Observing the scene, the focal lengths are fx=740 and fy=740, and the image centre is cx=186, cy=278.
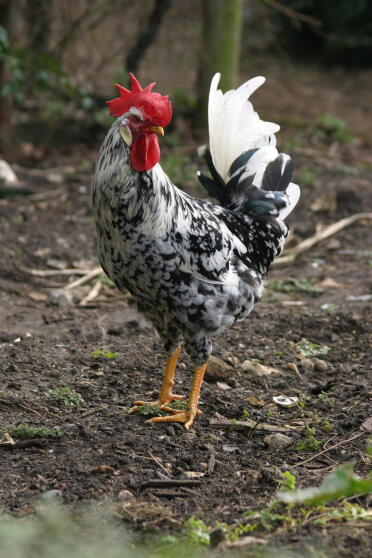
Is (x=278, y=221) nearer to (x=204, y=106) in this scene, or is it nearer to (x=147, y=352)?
(x=147, y=352)

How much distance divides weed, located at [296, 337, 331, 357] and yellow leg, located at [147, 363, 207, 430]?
1.12m

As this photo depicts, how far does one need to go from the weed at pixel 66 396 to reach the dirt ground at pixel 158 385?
34 millimetres

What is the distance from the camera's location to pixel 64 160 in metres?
9.15

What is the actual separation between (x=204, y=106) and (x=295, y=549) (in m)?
7.66

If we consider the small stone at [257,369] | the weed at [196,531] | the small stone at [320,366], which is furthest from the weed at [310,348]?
the weed at [196,531]

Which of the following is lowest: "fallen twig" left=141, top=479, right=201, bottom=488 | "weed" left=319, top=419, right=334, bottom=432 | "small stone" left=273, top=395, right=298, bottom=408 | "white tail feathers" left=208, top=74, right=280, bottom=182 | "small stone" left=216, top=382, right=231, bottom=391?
"small stone" left=216, top=382, right=231, bottom=391

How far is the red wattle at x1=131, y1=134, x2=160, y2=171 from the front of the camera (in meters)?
3.63

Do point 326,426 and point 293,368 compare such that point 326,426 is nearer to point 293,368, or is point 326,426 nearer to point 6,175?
point 293,368

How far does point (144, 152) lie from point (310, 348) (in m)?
2.12

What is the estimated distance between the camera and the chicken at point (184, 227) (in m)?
3.69

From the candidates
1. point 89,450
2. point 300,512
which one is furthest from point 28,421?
point 300,512

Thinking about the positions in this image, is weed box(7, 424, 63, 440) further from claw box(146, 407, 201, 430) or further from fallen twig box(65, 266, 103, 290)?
fallen twig box(65, 266, 103, 290)

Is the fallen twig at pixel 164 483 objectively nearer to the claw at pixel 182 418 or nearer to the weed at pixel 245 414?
the claw at pixel 182 418

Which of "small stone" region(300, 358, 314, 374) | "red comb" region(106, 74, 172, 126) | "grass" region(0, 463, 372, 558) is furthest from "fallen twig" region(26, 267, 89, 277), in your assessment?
"grass" region(0, 463, 372, 558)
